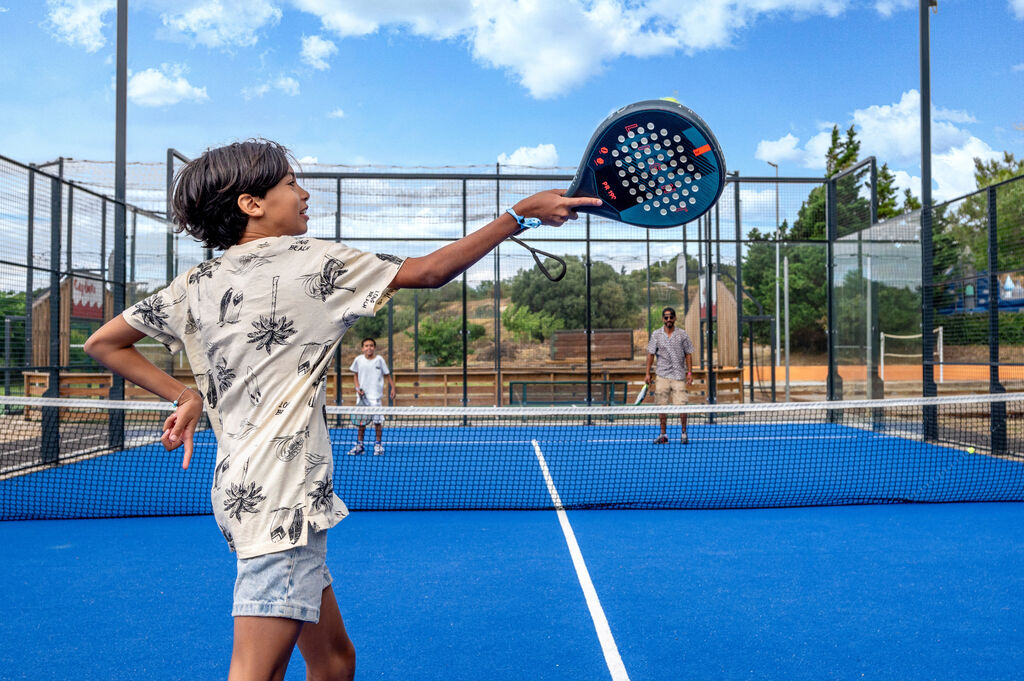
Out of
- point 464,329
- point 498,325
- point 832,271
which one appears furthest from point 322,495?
point 832,271

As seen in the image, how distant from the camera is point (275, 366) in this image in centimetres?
157

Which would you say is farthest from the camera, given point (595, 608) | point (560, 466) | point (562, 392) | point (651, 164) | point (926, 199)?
point (562, 392)

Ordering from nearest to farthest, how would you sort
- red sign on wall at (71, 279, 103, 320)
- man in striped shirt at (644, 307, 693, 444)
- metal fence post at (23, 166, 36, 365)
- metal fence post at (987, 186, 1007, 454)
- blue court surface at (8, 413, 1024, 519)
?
blue court surface at (8, 413, 1024, 519)
metal fence post at (23, 166, 36, 365)
metal fence post at (987, 186, 1007, 454)
red sign on wall at (71, 279, 103, 320)
man in striped shirt at (644, 307, 693, 444)

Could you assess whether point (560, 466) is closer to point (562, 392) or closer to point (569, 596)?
point (569, 596)

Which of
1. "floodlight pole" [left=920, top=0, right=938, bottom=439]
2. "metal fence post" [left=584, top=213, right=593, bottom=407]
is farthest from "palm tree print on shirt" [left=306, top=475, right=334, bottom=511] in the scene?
"metal fence post" [left=584, top=213, right=593, bottom=407]

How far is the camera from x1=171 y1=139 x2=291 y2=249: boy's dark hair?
162 cm

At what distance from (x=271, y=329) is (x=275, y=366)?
7cm

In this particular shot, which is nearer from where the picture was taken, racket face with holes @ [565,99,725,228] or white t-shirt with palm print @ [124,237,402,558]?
white t-shirt with palm print @ [124,237,402,558]

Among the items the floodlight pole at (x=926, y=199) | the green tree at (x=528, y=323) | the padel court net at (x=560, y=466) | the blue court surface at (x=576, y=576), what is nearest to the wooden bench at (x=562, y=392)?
the green tree at (x=528, y=323)

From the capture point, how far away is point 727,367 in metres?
Result: 15.3

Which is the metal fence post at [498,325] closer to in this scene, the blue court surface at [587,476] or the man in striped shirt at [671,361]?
the blue court surface at [587,476]

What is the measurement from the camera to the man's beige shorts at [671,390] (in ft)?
34.2

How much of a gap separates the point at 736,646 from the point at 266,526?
248cm

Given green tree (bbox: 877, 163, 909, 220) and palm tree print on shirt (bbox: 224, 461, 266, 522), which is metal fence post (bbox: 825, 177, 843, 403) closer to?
palm tree print on shirt (bbox: 224, 461, 266, 522)
